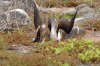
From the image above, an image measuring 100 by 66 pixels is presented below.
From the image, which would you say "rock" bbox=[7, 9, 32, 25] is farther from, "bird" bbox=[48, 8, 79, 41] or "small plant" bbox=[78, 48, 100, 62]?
"small plant" bbox=[78, 48, 100, 62]

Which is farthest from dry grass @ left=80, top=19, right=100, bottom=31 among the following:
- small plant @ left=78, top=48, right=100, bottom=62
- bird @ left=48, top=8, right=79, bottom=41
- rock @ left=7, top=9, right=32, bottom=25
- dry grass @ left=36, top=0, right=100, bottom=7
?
dry grass @ left=36, top=0, right=100, bottom=7

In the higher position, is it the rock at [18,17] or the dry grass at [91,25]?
the rock at [18,17]

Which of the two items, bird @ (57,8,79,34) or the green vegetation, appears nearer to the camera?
the green vegetation

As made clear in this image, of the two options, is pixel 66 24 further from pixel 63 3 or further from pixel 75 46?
pixel 63 3

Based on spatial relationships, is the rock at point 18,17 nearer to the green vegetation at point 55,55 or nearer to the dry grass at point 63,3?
the green vegetation at point 55,55

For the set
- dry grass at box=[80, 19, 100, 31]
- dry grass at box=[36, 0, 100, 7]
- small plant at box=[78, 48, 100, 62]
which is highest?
small plant at box=[78, 48, 100, 62]

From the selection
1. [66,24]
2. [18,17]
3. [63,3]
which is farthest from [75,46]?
[63,3]

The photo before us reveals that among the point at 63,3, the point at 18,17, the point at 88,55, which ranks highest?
the point at 88,55

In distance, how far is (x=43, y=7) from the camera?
627 inches

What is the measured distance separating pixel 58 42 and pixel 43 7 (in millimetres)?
6056

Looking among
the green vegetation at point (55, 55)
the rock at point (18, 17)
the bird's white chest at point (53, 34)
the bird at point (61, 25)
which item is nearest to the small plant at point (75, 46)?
the green vegetation at point (55, 55)

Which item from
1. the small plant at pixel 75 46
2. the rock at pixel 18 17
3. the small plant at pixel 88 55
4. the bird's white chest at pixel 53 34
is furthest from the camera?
the rock at pixel 18 17

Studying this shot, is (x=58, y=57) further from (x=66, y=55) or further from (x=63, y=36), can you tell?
(x=63, y=36)

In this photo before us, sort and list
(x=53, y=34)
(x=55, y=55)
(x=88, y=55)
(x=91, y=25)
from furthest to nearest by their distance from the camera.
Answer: (x=91, y=25), (x=53, y=34), (x=55, y=55), (x=88, y=55)
